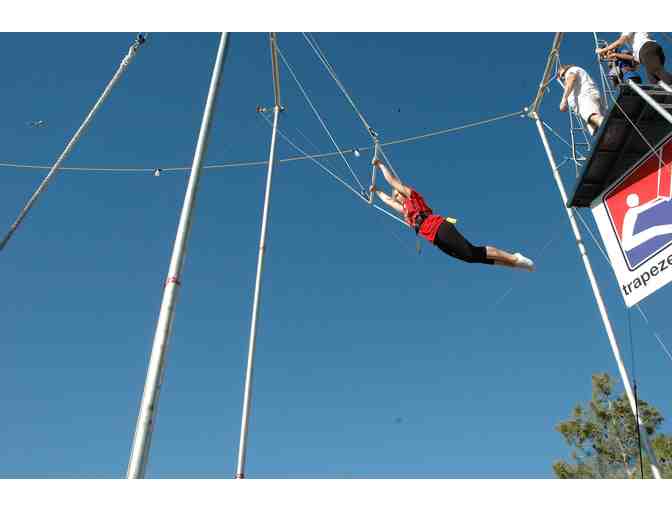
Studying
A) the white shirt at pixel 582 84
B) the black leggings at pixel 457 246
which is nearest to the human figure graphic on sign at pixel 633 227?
the white shirt at pixel 582 84

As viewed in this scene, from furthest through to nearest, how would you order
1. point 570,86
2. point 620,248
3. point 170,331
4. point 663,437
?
point 663,437
point 570,86
point 620,248
point 170,331

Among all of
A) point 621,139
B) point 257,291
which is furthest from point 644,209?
point 257,291

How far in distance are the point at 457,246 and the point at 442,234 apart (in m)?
0.28

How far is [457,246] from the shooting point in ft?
26.2

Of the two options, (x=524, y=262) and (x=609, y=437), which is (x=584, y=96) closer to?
(x=524, y=262)

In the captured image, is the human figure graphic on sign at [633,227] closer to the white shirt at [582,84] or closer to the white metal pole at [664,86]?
the white metal pole at [664,86]

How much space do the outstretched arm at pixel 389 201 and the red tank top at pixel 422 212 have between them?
11.5 inches

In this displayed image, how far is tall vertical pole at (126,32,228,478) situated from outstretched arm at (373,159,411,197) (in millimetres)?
4264

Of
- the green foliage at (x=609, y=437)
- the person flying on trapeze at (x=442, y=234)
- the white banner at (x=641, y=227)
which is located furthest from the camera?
the green foliage at (x=609, y=437)

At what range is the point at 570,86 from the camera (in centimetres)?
817

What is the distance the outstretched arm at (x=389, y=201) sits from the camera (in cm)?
922
